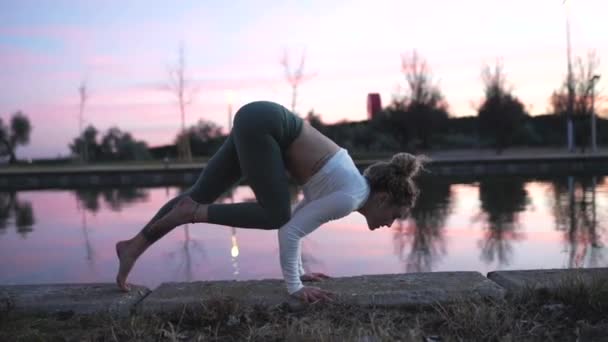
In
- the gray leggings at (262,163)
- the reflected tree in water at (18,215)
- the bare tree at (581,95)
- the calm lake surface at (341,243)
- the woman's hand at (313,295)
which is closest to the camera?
the woman's hand at (313,295)

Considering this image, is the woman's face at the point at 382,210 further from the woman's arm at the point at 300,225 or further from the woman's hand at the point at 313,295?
the woman's hand at the point at 313,295

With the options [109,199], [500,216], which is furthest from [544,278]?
[109,199]

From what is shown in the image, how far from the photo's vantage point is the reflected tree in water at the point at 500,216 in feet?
15.4

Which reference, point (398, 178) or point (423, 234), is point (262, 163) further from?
point (423, 234)

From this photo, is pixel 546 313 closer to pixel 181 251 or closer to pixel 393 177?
pixel 393 177

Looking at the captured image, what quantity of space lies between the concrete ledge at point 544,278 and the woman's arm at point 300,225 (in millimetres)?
821

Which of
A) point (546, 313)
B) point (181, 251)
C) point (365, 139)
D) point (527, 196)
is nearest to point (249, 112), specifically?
point (546, 313)

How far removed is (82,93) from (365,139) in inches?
555

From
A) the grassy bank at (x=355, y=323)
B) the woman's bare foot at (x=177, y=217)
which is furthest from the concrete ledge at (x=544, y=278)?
the woman's bare foot at (x=177, y=217)

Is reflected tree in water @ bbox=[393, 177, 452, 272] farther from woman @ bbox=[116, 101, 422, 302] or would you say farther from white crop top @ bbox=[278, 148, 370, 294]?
white crop top @ bbox=[278, 148, 370, 294]

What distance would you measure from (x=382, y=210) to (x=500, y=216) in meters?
4.77

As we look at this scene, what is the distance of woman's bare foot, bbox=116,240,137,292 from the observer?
259cm

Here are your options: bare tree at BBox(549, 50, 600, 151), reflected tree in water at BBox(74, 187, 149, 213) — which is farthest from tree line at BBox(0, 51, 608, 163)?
reflected tree in water at BBox(74, 187, 149, 213)

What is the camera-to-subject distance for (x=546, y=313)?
2152mm
